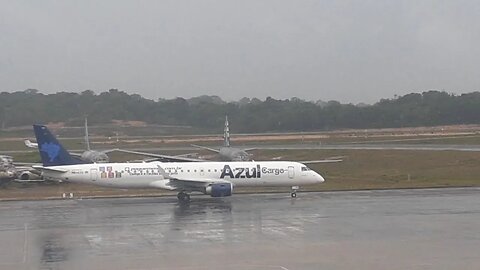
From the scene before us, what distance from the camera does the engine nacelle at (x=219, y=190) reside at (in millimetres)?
46812

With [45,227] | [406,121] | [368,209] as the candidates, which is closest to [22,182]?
[45,227]

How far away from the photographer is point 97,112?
504 feet

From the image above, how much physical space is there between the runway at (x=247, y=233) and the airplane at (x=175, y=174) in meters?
1.14

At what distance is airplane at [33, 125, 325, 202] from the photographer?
1871 inches

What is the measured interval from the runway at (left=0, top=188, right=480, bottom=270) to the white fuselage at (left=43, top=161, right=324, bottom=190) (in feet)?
4.55

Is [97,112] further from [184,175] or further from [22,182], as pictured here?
[184,175]

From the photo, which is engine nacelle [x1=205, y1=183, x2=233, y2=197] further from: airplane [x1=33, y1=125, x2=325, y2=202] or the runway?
the runway

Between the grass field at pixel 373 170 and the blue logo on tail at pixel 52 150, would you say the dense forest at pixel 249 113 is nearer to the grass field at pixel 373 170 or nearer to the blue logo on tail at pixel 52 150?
the grass field at pixel 373 170

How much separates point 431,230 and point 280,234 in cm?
701

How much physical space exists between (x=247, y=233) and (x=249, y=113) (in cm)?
13247

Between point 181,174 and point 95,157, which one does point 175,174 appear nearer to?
point 181,174

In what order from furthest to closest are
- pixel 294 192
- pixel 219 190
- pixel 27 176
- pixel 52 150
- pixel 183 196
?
pixel 27 176
pixel 294 192
pixel 52 150
pixel 183 196
pixel 219 190

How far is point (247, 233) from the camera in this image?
1251 inches

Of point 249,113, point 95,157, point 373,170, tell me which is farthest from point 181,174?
point 249,113
